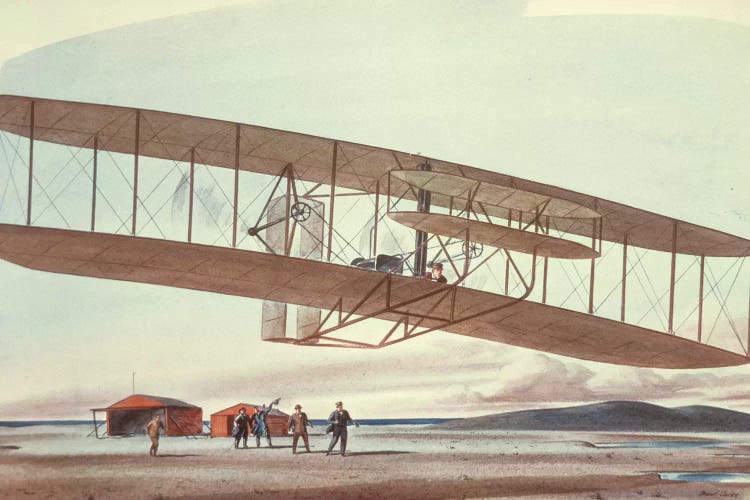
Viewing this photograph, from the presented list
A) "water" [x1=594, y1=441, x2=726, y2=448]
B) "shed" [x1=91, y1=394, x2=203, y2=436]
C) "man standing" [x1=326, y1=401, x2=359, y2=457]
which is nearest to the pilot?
"man standing" [x1=326, y1=401, x2=359, y2=457]

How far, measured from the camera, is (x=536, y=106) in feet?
43.2

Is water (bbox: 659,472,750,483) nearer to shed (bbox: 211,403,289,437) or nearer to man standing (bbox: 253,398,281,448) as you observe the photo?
man standing (bbox: 253,398,281,448)

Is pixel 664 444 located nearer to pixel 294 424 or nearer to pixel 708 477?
pixel 708 477

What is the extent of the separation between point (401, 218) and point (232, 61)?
3008 mm

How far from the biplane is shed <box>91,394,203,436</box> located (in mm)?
1862

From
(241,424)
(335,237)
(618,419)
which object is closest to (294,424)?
(241,424)

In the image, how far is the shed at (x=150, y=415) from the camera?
12.7m

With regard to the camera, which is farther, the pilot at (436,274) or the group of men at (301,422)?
the group of men at (301,422)

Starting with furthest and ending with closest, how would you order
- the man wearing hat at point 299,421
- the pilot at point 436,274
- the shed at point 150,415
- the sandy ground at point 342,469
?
the shed at point 150,415 → the man wearing hat at point 299,421 → the pilot at point 436,274 → the sandy ground at point 342,469

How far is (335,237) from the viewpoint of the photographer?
494 inches

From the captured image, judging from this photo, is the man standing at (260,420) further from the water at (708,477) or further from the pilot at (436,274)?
the water at (708,477)

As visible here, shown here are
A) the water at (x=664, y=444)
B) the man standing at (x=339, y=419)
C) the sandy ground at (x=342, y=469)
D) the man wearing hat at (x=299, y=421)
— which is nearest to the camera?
the sandy ground at (x=342, y=469)

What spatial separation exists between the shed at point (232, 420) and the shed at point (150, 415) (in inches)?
9.8

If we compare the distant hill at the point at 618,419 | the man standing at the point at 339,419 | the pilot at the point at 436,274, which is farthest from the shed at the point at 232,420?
the pilot at the point at 436,274
